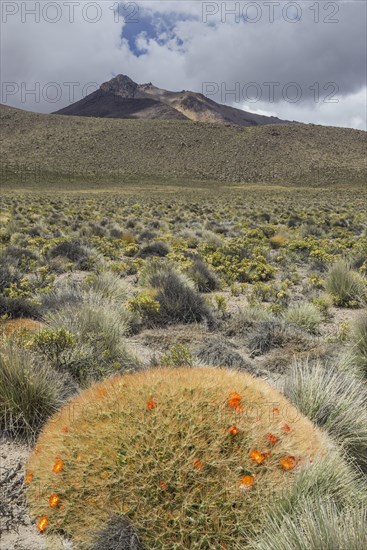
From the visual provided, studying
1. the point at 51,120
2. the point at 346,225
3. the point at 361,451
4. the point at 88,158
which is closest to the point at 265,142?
the point at 88,158

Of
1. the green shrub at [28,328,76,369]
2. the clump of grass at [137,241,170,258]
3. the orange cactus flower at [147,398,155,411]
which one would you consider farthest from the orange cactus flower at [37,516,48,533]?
the clump of grass at [137,241,170,258]

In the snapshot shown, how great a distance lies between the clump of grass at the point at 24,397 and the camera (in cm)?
356

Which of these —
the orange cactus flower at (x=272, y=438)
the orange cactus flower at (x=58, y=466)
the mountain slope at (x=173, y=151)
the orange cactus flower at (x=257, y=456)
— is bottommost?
the orange cactus flower at (x=58, y=466)

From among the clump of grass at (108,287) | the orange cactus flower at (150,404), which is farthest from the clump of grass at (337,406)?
the clump of grass at (108,287)

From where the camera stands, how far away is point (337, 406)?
367 cm

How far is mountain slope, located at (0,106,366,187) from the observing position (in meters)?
73.4

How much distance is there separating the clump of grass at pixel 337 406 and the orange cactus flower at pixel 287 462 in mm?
760

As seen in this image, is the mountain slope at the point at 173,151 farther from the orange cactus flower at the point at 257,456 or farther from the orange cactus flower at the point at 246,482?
the orange cactus flower at the point at 246,482

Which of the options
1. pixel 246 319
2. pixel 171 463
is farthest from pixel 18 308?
pixel 171 463

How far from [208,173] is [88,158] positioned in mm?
21656

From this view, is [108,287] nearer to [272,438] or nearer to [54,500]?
[54,500]

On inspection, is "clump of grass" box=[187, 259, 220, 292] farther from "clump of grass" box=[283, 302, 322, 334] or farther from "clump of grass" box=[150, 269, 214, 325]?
"clump of grass" box=[283, 302, 322, 334]

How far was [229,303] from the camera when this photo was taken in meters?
8.34

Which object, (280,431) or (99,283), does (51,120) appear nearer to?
(99,283)
